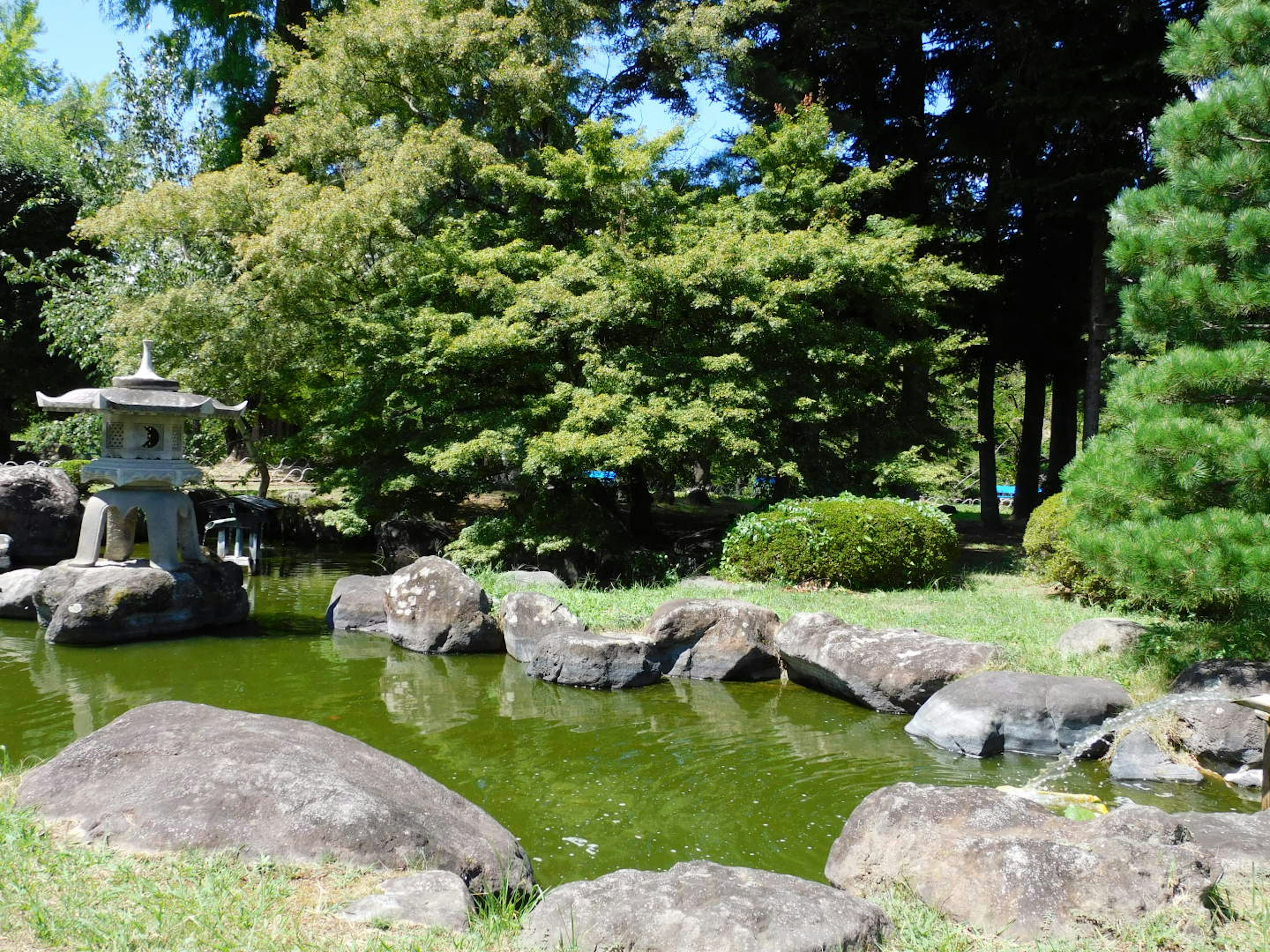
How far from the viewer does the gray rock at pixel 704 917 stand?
3.33 m

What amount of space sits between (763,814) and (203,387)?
13805 millimetres

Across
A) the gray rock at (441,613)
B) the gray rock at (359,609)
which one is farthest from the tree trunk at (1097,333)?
the gray rock at (359,609)

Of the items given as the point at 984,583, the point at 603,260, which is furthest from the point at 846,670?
the point at 603,260

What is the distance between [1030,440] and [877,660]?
13619 mm

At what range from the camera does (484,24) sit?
51.2ft

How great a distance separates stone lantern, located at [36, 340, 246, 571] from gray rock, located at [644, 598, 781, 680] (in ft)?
19.9

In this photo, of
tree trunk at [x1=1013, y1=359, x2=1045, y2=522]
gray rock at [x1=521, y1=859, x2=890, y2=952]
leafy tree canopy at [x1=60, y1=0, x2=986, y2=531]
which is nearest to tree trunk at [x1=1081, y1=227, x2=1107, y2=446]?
leafy tree canopy at [x1=60, y1=0, x2=986, y2=531]

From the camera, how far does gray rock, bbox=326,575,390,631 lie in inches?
450

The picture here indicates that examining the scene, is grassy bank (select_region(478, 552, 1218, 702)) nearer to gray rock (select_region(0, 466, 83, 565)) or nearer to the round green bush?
the round green bush

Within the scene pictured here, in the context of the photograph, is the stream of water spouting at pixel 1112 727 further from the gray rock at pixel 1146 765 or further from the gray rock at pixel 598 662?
the gray rock at pixel 598 662

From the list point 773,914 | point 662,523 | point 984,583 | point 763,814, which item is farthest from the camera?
point 662,523

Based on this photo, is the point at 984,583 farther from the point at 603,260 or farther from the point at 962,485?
the point at 962,485

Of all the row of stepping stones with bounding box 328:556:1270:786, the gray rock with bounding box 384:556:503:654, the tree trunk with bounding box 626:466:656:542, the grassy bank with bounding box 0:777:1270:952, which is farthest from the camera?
the tree trunk with bounding box 626:466:656:542

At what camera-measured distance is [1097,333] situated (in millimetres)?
15859
